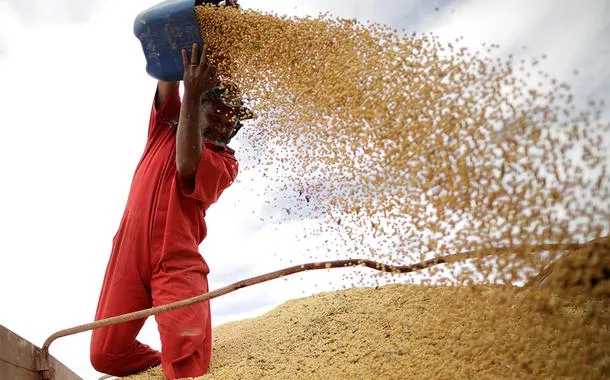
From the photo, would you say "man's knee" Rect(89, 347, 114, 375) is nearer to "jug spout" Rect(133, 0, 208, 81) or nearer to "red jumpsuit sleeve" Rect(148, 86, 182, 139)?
"red jumpsuit sleeve" Rect(148, 86, 182, 139)

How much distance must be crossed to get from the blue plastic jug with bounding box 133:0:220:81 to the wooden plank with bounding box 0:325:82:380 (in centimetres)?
129

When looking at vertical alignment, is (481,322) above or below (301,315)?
below

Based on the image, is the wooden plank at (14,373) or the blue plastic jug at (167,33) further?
the blue plastic jug at (167,33)

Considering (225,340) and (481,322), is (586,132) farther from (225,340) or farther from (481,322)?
(225,340)

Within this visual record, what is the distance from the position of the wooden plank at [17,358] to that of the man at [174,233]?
426 mm

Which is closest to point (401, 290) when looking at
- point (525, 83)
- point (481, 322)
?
point (481, 322)

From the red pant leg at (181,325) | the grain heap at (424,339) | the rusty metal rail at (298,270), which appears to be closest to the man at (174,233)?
the red pant leg at (181,325)

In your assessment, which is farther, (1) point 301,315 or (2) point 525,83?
(1) point 301,315

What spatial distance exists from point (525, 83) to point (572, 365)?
0.85 meters

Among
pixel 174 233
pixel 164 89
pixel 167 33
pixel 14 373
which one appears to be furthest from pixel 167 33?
pixel 14 373

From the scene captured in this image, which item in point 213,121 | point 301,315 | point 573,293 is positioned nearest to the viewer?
point 573,293

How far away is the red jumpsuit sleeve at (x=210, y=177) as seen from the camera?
8.13 ft

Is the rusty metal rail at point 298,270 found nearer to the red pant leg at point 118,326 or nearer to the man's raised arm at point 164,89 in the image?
the red pant leg at point 118,326

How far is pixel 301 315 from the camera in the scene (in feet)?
9.93
